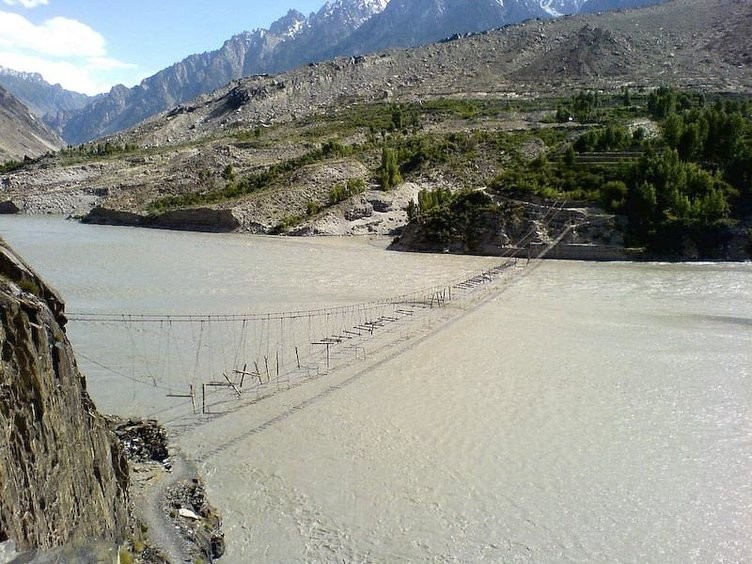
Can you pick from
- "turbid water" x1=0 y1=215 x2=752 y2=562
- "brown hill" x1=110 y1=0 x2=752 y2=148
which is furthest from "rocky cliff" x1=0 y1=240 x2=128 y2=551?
"brown hill" x1=110 y1=0 x2=752 y2=148

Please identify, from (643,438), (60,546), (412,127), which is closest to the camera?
(60,546)

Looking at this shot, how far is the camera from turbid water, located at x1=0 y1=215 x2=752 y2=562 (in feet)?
29.7

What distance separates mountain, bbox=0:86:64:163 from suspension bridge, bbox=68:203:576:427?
127 meters

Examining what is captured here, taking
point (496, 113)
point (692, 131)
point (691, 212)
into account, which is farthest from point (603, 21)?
point (691, 212)

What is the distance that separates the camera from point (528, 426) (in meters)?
12.5

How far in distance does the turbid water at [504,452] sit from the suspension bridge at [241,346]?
696 mm

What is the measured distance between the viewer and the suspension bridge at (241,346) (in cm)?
1428

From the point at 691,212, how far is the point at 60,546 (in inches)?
1399

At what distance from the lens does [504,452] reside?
1147 centimetres

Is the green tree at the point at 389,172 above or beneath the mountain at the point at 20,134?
beneath

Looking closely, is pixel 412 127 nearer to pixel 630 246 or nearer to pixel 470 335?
pixel 630 246

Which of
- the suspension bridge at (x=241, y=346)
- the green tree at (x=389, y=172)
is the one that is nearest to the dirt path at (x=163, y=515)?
the suspension bridge at (x=241, y=346)

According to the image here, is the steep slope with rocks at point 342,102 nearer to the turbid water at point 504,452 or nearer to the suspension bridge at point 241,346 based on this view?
the suspension bridge at point 241,346

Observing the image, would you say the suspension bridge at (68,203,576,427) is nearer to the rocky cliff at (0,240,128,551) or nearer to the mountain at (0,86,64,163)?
the rocky cliff at (0,240,128,551)
